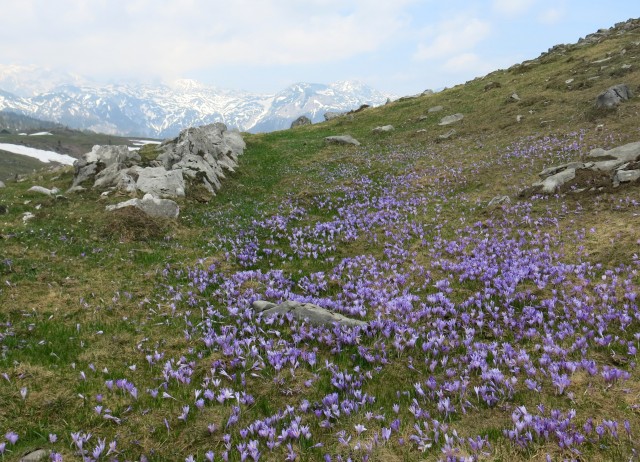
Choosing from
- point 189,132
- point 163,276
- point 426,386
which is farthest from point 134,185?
point 426,386

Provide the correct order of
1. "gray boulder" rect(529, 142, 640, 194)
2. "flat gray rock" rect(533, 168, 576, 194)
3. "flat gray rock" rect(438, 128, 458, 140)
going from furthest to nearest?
"flat gray rock" rect(438, 128, 458, 140) → "flat gray rock" rect(533, 168, 576, 194) → "gray boulder" rect(529, 142, 640, 194)

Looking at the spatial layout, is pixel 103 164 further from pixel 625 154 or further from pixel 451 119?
pixel 451 119

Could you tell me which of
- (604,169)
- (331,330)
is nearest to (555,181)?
(604,169)

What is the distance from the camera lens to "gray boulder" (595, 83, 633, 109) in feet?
75.8

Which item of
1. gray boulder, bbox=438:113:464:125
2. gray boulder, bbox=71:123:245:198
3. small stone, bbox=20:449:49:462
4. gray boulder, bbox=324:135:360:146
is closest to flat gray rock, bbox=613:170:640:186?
small stone, bbox=20:449:49:462

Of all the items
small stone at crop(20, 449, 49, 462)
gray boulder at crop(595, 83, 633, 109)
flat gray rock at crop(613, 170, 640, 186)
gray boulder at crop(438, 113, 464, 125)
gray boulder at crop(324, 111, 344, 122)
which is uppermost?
gray boulder at crop(324, 111, 344, 122)

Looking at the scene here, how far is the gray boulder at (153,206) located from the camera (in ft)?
51.1

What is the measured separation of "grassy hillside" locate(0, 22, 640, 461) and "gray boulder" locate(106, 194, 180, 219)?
2.98 feet

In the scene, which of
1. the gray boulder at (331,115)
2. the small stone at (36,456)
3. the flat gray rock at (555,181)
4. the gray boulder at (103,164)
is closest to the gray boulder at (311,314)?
the small stone at (36,456)

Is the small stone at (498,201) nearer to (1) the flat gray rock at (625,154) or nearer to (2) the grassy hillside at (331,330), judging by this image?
(2) the grassy hillside at (331,330)

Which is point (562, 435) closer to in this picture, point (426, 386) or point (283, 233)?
point (426, 386)

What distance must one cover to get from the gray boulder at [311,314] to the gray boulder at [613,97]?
82.1ft

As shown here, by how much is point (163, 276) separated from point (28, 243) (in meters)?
5.51

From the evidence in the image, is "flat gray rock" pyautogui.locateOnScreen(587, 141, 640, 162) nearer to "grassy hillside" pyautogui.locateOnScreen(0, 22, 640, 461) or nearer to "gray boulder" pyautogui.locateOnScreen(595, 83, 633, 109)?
"grassy hillside" pyautogui.locateOnScreen(0, 22, 640, 461)
